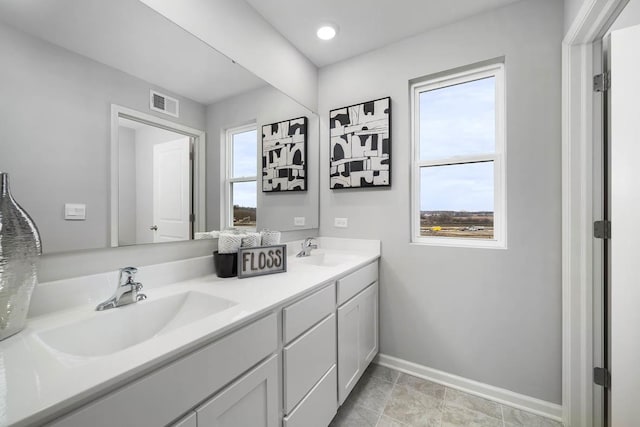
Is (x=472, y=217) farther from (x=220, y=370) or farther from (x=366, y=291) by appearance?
(x=220, y=370)

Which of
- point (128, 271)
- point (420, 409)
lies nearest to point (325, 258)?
point (420, 409)

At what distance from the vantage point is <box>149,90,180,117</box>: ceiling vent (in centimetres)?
121

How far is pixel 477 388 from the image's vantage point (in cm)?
174

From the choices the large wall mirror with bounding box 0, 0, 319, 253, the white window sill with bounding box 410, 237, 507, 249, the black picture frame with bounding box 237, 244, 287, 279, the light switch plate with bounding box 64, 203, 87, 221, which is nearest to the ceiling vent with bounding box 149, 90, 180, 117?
the large wall mirror with bounding box 0, 0, 319, 253

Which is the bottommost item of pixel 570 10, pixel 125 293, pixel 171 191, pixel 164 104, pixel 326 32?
pixel 125 293

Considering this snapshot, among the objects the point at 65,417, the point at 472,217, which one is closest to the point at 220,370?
the point at 65,417

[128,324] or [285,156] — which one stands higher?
[285,156]

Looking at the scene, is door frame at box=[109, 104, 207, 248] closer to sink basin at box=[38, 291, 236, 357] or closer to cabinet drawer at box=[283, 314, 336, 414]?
sink basin at box=[38, 291, 236, 357]

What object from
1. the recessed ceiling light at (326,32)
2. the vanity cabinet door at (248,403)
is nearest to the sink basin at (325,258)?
the vanity cabinet door at (248,403)

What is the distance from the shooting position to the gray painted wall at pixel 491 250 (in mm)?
1562

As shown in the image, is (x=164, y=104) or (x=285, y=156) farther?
(x=285, y=156)

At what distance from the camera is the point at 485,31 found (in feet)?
5.68

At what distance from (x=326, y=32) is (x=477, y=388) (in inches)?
105

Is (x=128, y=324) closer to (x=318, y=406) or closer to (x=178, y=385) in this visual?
(x=178, y=385)
